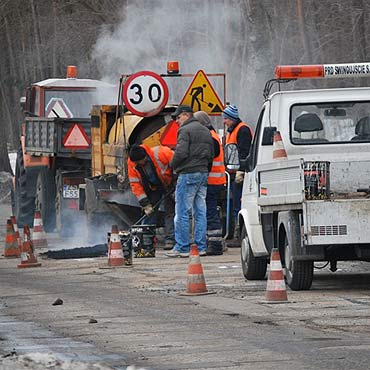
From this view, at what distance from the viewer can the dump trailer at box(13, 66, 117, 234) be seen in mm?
23516

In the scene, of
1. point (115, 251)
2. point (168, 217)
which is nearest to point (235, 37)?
point (168, 217)

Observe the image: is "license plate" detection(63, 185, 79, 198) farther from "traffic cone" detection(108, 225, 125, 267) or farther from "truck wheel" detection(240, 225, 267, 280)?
"truck wheel" detection(240, 225, 267, 280)

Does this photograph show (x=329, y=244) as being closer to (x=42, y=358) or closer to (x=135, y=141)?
(x=42, y=358)

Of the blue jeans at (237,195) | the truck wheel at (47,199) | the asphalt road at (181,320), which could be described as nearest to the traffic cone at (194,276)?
the asphalt road at (181,320)

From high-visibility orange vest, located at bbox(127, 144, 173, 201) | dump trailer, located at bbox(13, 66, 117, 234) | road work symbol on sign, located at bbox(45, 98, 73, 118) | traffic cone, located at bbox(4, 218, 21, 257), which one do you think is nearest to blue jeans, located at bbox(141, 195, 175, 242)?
high-visibility orange vest, located at bbox(127, 144, 173, 201)

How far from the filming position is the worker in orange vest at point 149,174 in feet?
60.5

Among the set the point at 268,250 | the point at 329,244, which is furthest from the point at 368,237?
the point at 268,250

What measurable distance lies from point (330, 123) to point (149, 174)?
4.68 metres

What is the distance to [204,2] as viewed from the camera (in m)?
36.8

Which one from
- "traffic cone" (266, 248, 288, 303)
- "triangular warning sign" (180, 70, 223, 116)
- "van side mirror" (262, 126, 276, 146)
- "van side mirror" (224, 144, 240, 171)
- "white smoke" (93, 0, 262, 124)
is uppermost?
Result: "white smoke" (93, 0, 262, 124)

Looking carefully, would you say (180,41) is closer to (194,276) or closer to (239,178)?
(239,178)

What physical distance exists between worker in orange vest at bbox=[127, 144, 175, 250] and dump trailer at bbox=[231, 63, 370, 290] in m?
3.11

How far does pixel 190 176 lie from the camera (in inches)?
699

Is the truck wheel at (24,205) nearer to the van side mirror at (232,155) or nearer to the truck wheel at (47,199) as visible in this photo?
the truck wheel at (47,199)
